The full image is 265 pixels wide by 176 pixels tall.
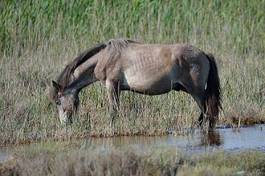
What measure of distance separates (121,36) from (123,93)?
3153 millimetres

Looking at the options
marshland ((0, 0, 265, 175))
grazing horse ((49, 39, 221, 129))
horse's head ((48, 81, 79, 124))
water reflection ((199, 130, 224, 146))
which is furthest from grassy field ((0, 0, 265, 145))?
water reflection ((199, 130, 224, 146))

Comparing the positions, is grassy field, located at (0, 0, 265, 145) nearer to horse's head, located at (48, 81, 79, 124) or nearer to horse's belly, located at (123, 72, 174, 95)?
horse's head, located at (48, 81, 79, 124)

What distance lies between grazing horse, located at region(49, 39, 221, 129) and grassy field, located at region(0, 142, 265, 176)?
2.92 metres

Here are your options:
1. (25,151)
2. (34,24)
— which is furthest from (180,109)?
(34,24)

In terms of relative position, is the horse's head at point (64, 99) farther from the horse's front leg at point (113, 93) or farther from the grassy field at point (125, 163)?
the grassy field at point (125, 163)

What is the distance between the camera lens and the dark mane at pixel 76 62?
11.8 metres

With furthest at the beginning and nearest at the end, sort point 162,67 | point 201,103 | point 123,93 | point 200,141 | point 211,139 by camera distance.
Answer: point 123,93
point 201,103
point 162,67
point 211,139
point 200,141

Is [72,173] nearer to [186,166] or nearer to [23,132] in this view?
[186,166]

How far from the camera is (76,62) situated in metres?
11.8

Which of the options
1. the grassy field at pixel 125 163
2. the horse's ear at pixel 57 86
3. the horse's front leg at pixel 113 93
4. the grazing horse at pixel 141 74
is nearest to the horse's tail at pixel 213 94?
the grazing horse at pixel 141 74

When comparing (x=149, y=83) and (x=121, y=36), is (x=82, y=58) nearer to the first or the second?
(x=149, y=83)

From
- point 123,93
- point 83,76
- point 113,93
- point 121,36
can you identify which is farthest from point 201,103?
point 121,36

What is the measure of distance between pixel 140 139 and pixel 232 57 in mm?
4133

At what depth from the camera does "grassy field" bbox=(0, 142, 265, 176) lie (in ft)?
25.1
